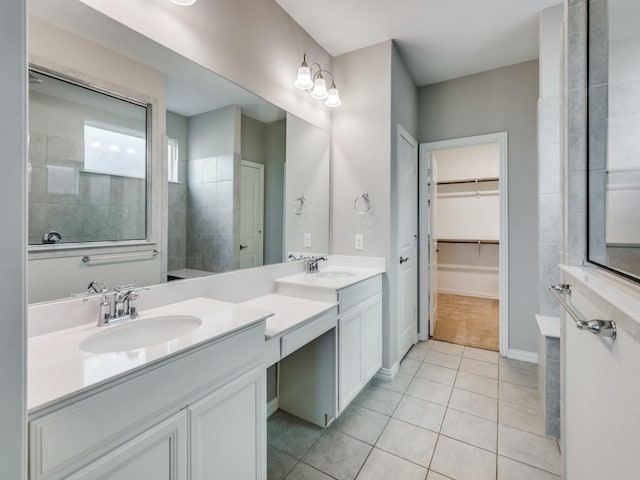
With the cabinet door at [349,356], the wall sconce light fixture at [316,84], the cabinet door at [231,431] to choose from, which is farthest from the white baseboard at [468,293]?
the cabinet door at [231,431]

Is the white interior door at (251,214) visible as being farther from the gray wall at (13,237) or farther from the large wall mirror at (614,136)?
the large wall mirror at (614,136)

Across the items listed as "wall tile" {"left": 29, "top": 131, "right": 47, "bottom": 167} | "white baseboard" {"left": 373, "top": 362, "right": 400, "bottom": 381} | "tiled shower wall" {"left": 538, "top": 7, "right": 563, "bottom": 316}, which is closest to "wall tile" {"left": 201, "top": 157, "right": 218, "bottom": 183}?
"wall tile" {"left": 29, "top": 131, "right": 47, "bottom": 167}

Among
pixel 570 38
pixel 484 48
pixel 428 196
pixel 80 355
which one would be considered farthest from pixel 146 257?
pixel 484 48

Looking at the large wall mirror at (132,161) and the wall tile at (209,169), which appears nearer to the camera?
the large wall mirror at (132,161)

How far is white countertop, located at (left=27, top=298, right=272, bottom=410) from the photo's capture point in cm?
69

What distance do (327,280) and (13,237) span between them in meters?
1.70

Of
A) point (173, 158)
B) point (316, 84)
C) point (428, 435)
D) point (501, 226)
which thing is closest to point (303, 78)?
point (316, 84)

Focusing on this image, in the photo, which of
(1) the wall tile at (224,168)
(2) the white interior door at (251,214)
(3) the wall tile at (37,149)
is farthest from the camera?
(2) the white interior door at (251,214)

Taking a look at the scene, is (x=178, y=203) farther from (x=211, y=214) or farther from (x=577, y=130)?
(x=577, y=130)

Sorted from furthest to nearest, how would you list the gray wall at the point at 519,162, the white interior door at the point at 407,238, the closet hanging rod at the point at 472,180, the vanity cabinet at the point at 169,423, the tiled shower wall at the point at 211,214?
the closet hanging rod at the point at 472,180
the gray wall at the point at 519,162
the white interior door at the point at 407,238
the tiled shower wall at the point at 211,214
the vanity cabinet at the point at 169,423

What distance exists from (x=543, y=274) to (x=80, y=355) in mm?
2565

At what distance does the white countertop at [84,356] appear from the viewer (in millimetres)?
693

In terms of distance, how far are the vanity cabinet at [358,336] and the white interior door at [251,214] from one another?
592 mm

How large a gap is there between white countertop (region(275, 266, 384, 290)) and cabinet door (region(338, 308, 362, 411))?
20 centimetres
